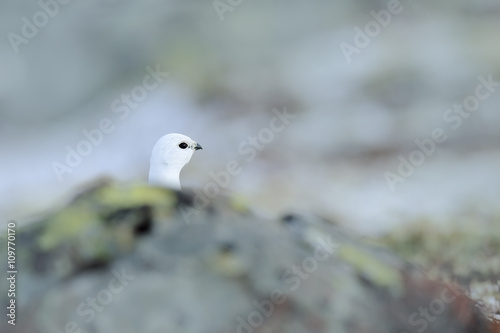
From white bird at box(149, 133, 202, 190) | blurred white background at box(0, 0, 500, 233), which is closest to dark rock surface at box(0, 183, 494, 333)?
white bird at box(149, 133, 202, 190)

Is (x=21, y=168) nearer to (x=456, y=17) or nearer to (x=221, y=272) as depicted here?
(x=221, y=272)

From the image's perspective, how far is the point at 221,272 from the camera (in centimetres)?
263

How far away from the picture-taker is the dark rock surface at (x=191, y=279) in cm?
256

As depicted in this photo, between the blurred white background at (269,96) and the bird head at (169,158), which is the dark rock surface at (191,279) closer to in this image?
the bird head at (169,158)

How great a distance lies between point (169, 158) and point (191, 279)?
77 cm

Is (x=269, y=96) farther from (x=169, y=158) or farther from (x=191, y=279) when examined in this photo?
(x=191, y=279)

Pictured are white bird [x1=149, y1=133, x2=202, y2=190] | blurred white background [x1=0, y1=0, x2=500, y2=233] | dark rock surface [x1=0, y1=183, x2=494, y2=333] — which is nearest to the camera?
dark rock surface [x1=0, y1=183, x2=494, y2=333]

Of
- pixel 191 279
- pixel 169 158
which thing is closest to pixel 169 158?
pixel 169 158

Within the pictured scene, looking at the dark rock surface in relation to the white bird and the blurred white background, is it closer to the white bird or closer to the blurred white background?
the white bird

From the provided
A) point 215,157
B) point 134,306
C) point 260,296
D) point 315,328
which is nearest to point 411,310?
point 315,328

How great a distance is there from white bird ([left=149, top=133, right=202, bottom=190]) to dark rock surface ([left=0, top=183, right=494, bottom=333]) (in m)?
0.35

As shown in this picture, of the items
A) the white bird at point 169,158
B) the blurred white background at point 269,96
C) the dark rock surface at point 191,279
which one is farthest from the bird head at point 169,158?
the blurred white background at point 269,96

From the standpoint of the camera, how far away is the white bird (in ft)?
10.4

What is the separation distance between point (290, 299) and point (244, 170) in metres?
2.88
